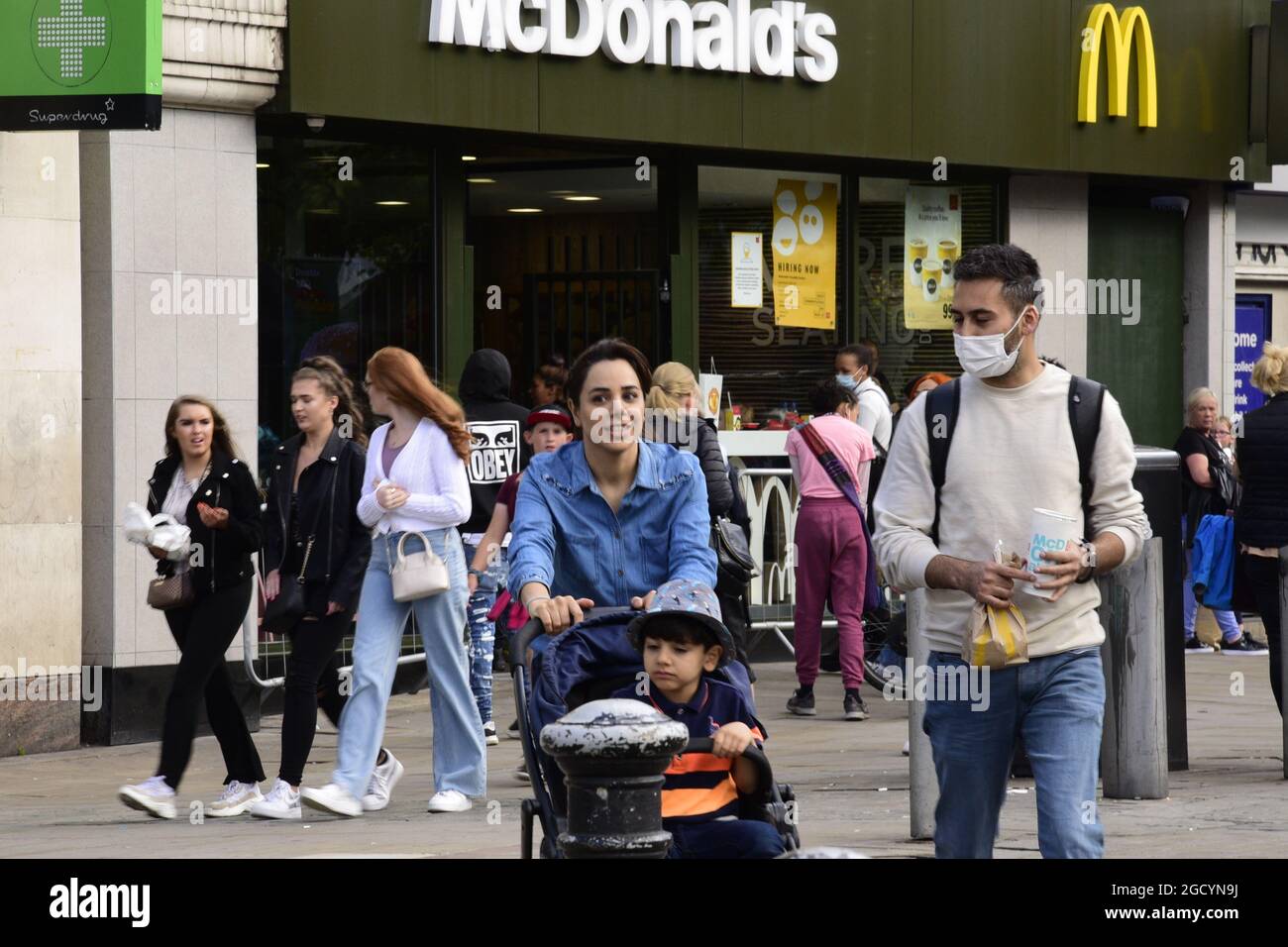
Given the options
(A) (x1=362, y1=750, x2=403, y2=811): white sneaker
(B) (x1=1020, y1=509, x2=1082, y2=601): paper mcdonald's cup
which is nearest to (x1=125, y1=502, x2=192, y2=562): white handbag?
(A) (x1=362, y1=750, x2=403, y2=811): white sneaker

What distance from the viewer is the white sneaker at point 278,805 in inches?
360

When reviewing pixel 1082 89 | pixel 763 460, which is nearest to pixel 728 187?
pixel 763 460

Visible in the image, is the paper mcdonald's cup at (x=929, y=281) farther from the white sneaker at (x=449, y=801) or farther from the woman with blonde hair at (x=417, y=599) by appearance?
the white sneaker at (x=449, y=801)

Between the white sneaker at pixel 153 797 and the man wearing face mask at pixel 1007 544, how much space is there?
443 cm

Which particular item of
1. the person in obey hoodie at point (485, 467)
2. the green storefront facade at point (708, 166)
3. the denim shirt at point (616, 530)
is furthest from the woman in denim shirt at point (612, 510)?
the green storefront facade at point (708, 166)

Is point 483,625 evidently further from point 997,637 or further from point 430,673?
point 997,637

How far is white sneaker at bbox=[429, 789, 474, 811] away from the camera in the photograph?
922 centimetres

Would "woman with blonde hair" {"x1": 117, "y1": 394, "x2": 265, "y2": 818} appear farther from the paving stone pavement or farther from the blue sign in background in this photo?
the blue sign in background

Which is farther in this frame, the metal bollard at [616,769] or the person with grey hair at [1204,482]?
the person with grey hair at [1204,482]

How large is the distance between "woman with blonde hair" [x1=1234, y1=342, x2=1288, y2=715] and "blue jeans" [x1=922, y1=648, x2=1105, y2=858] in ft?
17.5

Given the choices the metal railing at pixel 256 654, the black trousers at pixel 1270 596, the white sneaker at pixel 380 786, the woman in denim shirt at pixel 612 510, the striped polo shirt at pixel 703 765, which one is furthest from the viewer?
the metal railing at pixel 256 654

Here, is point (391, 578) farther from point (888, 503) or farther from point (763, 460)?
point (763, 460)

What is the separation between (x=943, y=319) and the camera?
1708 cm

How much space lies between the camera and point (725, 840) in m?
5.47
